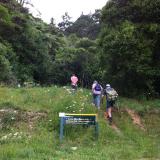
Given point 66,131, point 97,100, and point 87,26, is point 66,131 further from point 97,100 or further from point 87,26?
point 87,26

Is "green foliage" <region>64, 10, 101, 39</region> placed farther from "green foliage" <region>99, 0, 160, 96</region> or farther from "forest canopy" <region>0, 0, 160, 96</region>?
"green foliage" <region>99, 0, 160, 96</region>

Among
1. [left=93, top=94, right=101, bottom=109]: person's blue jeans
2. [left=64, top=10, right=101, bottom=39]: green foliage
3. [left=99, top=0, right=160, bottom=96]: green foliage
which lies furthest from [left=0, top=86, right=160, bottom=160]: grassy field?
[left=64, top=10, right=101, bottom=39]: green foliage

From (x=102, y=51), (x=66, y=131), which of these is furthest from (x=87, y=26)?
(x=66, y=131)

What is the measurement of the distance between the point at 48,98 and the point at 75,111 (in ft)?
7.63

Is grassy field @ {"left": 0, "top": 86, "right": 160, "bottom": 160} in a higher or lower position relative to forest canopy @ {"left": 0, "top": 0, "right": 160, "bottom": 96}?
lower

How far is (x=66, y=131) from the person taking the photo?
1897cm

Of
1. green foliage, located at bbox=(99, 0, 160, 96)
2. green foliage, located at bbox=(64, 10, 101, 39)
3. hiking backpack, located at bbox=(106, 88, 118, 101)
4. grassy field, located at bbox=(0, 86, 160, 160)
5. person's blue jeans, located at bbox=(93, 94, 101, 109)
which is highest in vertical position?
green foliage, located at bbox=(64, 10, 101, 39)

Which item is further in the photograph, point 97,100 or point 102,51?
point 102,51

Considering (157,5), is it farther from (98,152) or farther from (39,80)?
(39,80)

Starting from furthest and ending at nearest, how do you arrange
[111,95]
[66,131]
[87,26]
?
[87,26]
[111,95]
[66,131]

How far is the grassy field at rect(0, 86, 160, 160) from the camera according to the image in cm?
1612

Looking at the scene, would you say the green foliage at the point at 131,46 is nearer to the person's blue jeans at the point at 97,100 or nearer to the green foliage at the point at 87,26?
the person's blue jeans at the point at 97,100

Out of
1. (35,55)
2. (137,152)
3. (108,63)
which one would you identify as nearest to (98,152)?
(137,152)

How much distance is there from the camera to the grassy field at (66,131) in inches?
635
